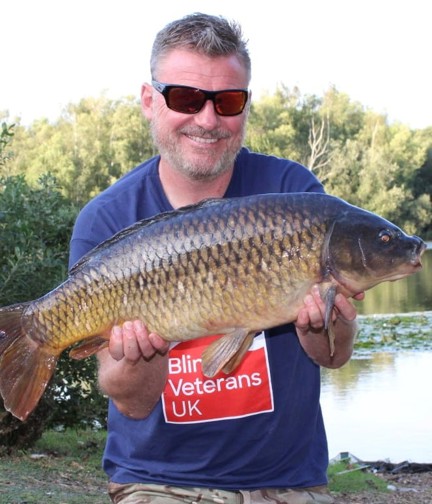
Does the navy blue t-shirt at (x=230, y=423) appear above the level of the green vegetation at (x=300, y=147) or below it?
below

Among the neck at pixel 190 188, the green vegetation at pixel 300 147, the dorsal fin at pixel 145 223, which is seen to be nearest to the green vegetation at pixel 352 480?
the neck at pixel 190 188

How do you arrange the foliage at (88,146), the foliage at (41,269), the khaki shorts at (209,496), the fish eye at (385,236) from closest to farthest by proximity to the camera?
the fish eye at (385,236) < the khaki shorts at (209,496) < the foliage at (41,269) < the foliage at (88,146)

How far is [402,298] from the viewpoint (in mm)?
18906

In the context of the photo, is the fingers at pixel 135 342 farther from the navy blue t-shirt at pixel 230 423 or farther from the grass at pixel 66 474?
the grass at pixel 66 474

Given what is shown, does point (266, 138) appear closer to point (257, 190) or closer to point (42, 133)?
point (42, 133)

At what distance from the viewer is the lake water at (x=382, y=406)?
713 centimetres

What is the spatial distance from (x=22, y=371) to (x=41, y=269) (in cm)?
331

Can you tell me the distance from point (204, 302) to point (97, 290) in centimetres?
26

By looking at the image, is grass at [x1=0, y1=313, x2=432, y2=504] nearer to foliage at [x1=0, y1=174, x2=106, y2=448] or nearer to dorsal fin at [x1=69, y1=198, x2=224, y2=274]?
foliage at [x1=0, y1=174, x2=106, y2=448]

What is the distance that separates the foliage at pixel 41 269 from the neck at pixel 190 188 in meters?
2.79

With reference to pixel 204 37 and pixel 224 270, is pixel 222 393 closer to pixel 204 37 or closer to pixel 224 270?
pixel 224 270

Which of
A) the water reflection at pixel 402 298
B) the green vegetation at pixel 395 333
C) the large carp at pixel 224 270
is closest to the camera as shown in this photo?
the large carp at pixel 224 270

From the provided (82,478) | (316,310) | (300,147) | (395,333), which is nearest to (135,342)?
(316,310)

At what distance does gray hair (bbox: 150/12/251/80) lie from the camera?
2.40m
